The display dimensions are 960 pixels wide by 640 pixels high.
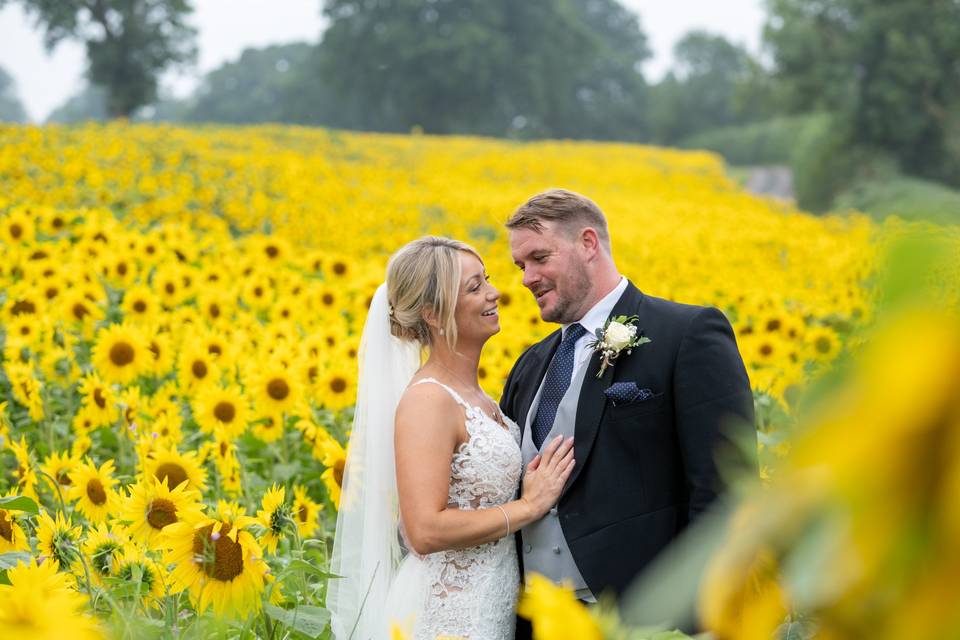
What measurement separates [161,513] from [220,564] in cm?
43

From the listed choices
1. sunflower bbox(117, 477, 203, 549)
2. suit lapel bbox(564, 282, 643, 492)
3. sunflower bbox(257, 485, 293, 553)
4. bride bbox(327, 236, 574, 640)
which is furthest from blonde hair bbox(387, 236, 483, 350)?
sunflower bbox(117, 477, 203, 549)

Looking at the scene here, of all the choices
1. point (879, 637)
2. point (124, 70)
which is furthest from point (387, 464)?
point (124, 70)

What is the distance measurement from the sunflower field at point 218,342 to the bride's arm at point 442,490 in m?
0.33

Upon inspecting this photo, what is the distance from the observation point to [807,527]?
47cm

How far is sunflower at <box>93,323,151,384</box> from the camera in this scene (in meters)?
4.98

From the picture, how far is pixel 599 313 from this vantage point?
310 centimetres

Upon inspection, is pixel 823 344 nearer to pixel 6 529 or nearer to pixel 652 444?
pixel 652 444

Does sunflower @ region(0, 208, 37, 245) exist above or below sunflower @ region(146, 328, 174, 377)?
above

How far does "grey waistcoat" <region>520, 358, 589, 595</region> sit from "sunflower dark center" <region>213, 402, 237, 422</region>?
1835mm

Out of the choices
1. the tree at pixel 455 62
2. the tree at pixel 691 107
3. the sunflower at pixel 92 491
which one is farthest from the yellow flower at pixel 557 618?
the tree at pixel 691 107

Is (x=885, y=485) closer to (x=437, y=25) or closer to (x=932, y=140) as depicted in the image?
(x=932, y=140)

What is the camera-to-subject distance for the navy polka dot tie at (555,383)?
3043 millimetres

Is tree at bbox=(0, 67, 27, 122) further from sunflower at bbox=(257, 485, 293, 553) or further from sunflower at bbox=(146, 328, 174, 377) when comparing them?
sunflower at bbox=(257, 485, 293, 553)

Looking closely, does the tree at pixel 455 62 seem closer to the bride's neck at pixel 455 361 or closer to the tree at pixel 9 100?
the bride's neck at pixel 455 361
